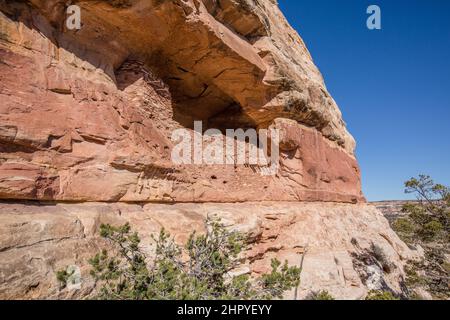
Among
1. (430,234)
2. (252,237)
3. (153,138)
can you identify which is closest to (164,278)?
(153,138)

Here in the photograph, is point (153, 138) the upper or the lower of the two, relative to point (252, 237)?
upper

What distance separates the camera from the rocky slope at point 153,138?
3.22 metres

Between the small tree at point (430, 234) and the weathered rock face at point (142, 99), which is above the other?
the weathered rock face at point (142, 99)

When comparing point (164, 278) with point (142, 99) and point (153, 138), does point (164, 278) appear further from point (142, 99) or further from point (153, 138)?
point (142, 99)

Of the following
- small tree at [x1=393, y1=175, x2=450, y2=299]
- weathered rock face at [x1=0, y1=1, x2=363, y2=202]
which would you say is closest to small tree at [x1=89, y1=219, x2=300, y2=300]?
weathered rock face at [x1=0, y1=1, x2=363, y2=202]

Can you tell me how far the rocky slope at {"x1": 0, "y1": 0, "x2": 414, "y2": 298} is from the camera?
3.22m

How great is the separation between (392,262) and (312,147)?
4.92 meters

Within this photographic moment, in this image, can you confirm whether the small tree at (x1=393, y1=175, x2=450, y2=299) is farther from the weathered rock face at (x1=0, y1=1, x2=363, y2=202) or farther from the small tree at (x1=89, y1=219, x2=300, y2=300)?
the small tree at (x1=89, y1=219, x2=300, y2=300)

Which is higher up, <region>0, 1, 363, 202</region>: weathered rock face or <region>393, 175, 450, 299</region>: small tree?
A: <region>0, 1, 363, 202</region>: weathered rock face

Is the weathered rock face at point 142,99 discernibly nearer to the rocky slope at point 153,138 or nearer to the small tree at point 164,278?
the rocky slope at point 153,138

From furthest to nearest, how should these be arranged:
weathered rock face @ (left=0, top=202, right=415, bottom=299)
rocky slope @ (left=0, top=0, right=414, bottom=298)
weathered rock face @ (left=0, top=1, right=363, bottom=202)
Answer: weathered rock face @ (left=0, top=1, right=363, bottom=202) < rocky slope @ (left=0, top=0, right=414, bottom=298) < weathered rock face @ (left=0, top=202, right=415, bottom=299)

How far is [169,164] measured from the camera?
199 inches

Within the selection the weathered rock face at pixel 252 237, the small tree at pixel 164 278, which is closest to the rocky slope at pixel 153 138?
the weathered rock face at pixel 252 237

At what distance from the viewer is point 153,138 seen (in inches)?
197
